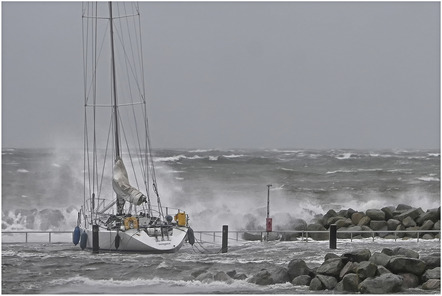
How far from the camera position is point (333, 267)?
17797 mm

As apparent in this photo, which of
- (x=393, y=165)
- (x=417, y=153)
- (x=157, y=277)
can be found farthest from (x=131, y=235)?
(x=417, y=153)

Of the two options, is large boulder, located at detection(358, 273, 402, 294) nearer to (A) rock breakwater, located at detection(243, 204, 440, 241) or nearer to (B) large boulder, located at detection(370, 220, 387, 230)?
(A) rock breakwater, located at detection(243, 204, 440, 241)

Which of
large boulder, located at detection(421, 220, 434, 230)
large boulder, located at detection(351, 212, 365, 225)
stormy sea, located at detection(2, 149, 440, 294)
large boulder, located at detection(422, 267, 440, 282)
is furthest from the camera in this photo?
large boulder, located at detection(351, 212, 365, 225)

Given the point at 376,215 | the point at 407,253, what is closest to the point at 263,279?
the point at 407,253

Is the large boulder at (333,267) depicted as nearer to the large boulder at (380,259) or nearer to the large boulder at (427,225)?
the large boulder at (380,259)

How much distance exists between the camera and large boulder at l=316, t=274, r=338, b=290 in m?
17.5

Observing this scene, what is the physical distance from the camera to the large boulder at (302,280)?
1780 cm

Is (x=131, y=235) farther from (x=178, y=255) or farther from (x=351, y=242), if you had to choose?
(x=351, y=242)

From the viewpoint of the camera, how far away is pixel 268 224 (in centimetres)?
2419

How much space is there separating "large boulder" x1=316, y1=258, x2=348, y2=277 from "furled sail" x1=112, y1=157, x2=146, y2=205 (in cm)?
618

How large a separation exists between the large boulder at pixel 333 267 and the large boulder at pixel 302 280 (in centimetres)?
24

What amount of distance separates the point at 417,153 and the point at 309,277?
172ft

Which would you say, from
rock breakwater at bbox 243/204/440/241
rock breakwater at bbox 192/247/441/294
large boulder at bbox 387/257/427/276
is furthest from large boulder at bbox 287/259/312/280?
rock breakwater at bbox 243/204/440/241

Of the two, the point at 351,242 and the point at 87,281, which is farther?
the point at 351,242
